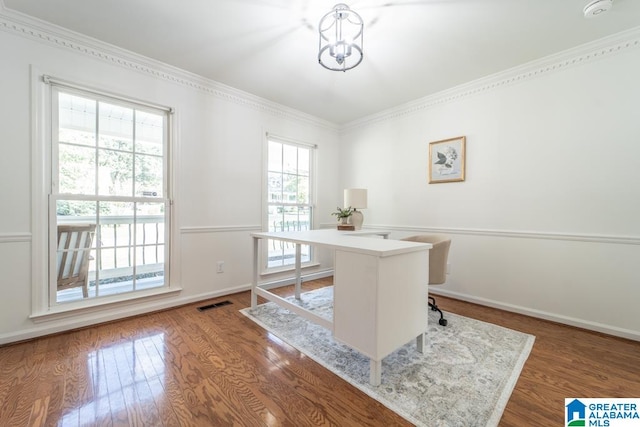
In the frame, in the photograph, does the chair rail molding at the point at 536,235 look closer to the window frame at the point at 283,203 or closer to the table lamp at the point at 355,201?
the table lamp at the point at 355,201

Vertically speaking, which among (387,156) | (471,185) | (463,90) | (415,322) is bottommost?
(415,322)

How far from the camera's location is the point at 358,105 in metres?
3.65

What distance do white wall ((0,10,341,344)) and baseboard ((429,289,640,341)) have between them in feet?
7.90

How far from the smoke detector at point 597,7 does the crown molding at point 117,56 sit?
314cm

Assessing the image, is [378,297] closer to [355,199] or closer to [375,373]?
[375,373]

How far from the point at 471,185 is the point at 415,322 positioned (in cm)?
204

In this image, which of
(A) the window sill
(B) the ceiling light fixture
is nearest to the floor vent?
(A) the window sill

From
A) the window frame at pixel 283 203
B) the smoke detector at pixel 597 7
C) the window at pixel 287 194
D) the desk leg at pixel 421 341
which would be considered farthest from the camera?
the window at pixel 287 194

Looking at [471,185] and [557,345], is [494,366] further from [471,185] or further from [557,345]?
[471,185]

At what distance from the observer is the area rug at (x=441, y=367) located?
4.41 ft

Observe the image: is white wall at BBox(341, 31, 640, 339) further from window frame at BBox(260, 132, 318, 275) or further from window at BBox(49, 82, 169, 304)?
window at BBox(49, 82, 169, 304)

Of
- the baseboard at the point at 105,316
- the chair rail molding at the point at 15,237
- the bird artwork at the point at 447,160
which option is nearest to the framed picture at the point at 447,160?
the bird artwork at the point at 447,160

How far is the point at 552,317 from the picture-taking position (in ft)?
8.05

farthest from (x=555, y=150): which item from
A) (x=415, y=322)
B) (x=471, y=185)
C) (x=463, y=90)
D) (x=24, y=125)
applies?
(x=24, y=125)
